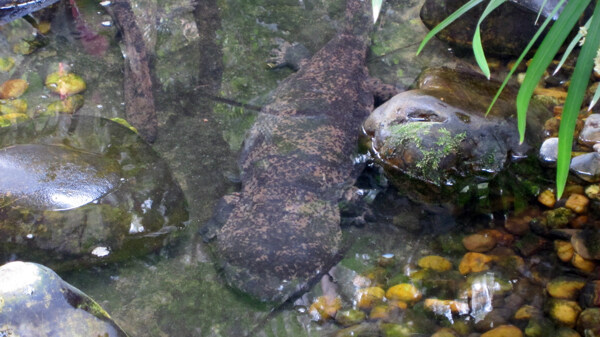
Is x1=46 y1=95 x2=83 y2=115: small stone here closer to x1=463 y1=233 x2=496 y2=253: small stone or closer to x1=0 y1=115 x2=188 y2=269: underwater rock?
x1=0 y1=115 x2=188 y2=269: underwater rock

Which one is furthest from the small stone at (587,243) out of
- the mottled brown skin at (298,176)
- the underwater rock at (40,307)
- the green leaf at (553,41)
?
the underwater rock at (40,307)

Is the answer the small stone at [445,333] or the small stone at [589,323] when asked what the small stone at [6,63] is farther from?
the small stone at [589,323]

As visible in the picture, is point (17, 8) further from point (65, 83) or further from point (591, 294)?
point (591, 294)

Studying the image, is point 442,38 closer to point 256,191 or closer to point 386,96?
point 386,96

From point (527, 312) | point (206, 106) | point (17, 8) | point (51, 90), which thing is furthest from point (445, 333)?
point (17, 8)

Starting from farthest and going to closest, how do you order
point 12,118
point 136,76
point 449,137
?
point 136,76 < point 12,118 < point 449,137

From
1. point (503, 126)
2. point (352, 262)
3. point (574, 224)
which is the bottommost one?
point (352, 262)

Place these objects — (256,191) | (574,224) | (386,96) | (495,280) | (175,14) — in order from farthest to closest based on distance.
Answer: (175,14), (386,96), (256,191), (574,224), (495,280)

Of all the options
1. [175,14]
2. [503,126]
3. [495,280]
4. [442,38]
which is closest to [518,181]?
[503,126]

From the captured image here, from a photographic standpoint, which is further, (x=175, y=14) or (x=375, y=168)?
(x=175, y=14)
